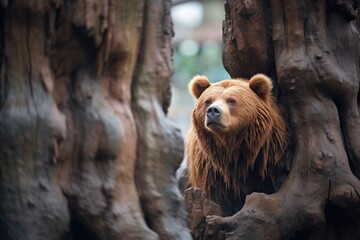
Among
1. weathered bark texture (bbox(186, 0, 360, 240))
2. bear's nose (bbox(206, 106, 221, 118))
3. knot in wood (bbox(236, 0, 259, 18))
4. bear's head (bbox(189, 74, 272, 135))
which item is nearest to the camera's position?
weathered bark texture (bbox(186, 0, 360, 240))

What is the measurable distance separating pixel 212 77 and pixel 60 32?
17754mm

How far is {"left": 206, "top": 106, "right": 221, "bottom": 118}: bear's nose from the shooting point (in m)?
6.14

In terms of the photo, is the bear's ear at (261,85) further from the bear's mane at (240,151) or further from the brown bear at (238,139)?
the bear's mane at (240,151)

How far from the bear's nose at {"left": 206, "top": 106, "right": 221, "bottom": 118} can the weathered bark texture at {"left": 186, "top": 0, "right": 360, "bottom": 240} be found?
0.60 metres

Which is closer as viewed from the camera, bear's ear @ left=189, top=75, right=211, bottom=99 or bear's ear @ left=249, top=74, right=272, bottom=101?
bear's ear @ left=249, top=74, right=272, bottom=101

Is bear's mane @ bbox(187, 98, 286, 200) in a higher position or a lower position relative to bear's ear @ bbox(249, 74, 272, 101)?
lower

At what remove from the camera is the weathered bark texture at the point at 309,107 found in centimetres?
591

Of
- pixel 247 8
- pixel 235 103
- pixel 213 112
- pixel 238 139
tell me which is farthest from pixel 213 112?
pixel 247 8

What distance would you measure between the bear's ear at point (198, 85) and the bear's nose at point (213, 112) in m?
0.64

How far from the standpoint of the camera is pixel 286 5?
20.7ft

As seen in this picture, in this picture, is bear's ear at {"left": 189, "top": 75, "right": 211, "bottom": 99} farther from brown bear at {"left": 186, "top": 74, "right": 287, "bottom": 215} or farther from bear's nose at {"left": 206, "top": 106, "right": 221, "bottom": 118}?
bear's nose at {"left": 206, "top": 106, "right": 221, "bottom": 118}

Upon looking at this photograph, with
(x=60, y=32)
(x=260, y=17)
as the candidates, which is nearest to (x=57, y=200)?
(x=60, y=32)

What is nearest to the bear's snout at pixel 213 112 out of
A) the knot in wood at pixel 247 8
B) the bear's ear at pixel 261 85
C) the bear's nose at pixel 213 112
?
the bear's nose at pixel 213 112

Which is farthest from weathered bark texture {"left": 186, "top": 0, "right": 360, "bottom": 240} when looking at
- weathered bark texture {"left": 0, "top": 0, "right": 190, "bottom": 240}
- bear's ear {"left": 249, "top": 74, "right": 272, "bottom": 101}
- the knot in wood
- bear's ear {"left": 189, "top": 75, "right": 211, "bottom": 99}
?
weathered bark texture {"left": 0, "top": 0, "right": 190, "bottom": 240}
